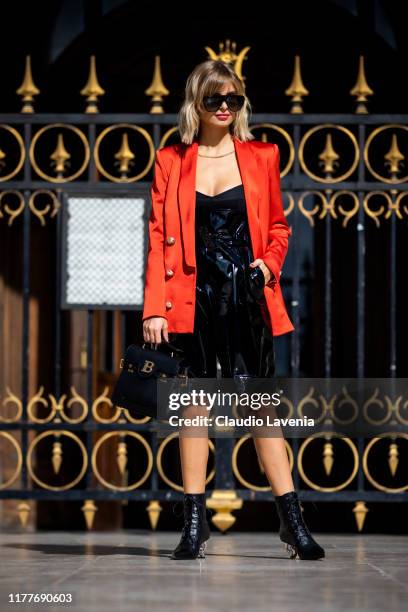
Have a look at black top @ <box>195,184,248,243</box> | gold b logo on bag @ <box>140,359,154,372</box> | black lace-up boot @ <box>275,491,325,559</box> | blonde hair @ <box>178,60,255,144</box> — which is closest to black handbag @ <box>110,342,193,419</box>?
gold b logo on bag @ <box>140,359,154,372</box>

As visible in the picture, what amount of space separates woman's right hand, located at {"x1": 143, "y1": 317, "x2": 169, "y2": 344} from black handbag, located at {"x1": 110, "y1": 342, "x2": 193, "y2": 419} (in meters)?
0.05

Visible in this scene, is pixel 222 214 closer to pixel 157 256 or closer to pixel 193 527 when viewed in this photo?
pixel 157 256

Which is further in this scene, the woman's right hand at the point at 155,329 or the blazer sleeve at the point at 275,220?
the blazer sleeve at the point at 275,220

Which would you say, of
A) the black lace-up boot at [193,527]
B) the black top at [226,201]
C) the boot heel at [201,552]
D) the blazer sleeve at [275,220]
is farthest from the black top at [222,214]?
the boot heel at [201,552]

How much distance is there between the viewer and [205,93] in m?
4.37

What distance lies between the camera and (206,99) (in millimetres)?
4352

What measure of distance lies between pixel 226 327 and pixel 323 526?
594 cm

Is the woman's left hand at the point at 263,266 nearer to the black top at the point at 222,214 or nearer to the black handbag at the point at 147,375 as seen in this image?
the black top at the point at 222,214

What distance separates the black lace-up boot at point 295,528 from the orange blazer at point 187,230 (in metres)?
0.57

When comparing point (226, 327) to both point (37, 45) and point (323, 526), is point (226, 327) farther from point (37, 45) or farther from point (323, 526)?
point (323, 526)

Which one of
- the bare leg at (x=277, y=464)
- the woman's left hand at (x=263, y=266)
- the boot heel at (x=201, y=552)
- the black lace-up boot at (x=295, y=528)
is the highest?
the woman's left hand at (x=263, y=266)

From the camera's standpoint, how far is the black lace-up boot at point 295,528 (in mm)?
4305

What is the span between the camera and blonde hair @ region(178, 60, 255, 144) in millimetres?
4359

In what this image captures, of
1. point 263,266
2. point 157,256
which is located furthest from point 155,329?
point 263,266
